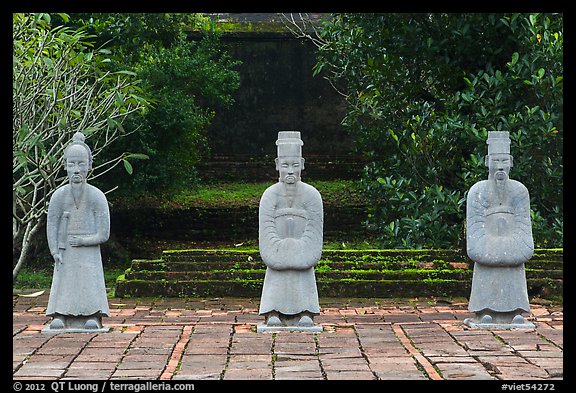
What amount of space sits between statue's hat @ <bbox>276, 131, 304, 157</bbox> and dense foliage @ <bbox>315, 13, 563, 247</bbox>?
410 centimetres

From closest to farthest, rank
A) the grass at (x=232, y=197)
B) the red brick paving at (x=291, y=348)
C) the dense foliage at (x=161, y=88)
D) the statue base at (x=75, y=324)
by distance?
the red brick paving at (x=291, y=348) → the statue base at (x=75, y=324) → the dense foliage at (x=161, y=88) → the grass at (x=232, y=197)

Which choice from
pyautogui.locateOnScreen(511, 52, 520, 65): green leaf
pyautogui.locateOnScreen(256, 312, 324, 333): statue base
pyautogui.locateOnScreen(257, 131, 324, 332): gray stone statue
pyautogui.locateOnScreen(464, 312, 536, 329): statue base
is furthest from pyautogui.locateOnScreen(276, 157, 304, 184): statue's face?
pyautogui.locateOnScreen(511, 52, 520, 65): green leaf

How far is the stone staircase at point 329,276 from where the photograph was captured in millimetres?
11430

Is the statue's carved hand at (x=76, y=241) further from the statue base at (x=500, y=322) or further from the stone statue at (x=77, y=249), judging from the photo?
the statue base at (x=500, y=322)

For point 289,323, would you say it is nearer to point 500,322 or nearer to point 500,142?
point 500,322

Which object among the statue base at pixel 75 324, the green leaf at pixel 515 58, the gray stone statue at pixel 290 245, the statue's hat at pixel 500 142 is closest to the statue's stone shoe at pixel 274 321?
the gray stone statue at pixel 290 245

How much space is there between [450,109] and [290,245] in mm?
5241

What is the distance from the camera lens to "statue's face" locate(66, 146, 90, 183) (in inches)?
353

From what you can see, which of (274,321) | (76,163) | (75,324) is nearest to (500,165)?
(274,321)

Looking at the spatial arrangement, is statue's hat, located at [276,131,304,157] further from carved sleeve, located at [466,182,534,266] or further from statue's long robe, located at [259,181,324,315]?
carved sleeve, located at [466,182,534,266]

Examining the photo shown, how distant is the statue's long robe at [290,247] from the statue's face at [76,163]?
179 centimetres

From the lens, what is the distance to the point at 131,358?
7.44m

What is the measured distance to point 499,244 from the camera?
9.16 meters

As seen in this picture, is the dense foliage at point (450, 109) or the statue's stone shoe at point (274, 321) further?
the dense foliage at point (450, 109)
